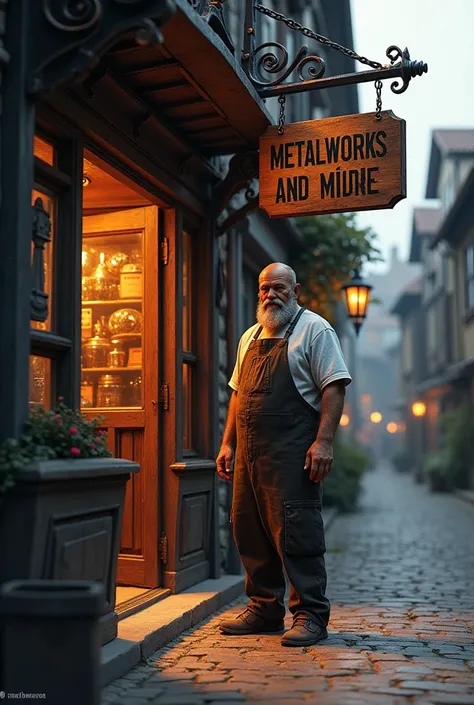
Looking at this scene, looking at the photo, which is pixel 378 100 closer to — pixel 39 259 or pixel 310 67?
pixel 310 67

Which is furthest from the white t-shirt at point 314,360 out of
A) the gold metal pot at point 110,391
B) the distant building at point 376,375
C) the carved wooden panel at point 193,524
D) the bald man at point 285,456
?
the distant building at point 376,375

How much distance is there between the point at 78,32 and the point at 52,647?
8.11 feet

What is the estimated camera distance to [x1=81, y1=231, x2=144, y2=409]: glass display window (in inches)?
245

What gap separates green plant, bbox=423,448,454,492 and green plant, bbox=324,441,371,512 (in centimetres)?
489

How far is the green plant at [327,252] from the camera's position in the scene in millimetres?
11609

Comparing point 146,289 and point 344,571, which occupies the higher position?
point 146,289

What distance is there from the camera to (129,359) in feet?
20.6

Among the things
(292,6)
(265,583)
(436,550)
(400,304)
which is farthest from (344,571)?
(400,304)

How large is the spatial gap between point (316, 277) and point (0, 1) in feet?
27.5

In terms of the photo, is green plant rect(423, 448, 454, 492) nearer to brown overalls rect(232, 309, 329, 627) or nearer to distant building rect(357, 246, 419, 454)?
brown overalls rect(232, 309, 329, 627)

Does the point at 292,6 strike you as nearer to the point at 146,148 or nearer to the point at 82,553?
the point at 146,148

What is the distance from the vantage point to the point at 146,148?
5.45m

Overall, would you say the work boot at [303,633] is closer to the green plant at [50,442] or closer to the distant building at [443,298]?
the green plant at [50,442]

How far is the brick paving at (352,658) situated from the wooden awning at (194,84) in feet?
9.74
